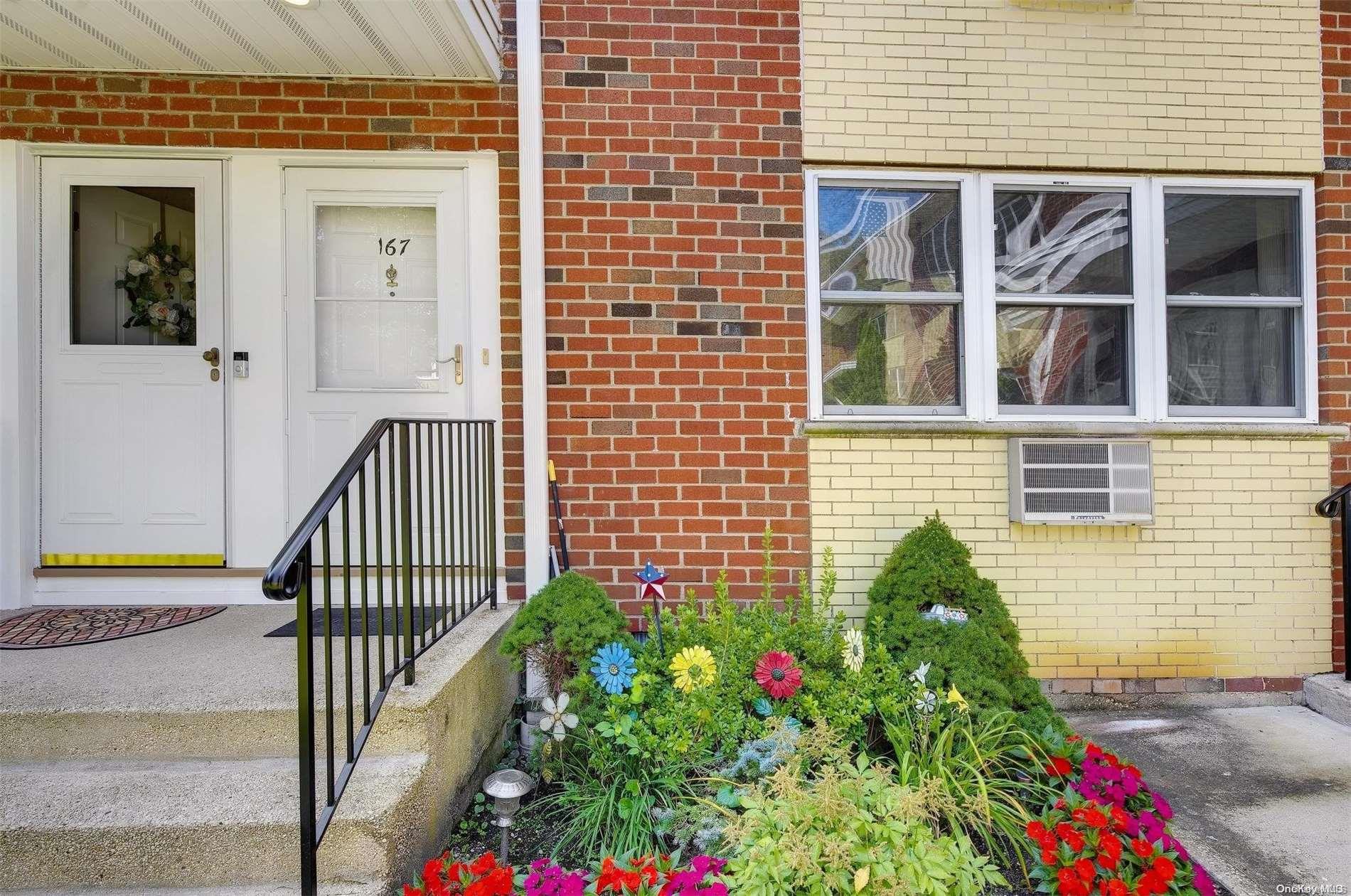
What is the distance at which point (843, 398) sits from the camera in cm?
344

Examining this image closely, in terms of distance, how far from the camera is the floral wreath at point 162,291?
3.38 metres

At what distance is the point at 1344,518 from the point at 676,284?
3301 mm

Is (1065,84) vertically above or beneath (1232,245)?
above

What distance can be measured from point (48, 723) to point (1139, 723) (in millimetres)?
4142

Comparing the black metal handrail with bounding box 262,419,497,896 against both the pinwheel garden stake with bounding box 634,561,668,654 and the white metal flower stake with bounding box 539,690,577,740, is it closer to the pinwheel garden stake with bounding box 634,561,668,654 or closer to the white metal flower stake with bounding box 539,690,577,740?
the white metal flower stake with bounding box 539,690,577,740

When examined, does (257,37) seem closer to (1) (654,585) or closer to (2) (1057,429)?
(1) (654,585)

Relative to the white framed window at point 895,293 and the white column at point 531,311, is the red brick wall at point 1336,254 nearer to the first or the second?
the white framed window at point 895,293

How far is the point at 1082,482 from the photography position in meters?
3.31

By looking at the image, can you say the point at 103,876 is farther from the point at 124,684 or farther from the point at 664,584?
the point at 664,584

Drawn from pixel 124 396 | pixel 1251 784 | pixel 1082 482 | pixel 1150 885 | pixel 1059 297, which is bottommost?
pixel 1251 784

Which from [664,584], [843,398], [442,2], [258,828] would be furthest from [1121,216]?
[258,828]

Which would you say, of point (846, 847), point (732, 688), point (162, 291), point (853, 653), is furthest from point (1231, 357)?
point (162, 291)

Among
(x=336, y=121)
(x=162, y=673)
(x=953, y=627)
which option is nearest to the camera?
(x=162, y=673)

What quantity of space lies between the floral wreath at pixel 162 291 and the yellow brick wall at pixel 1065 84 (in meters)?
3.02
